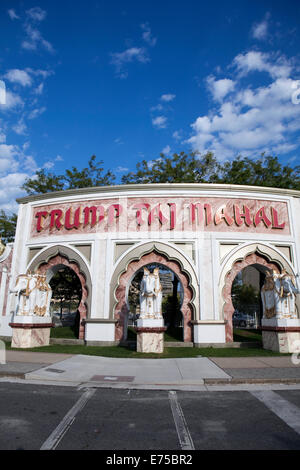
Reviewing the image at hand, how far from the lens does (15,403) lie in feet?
18.5

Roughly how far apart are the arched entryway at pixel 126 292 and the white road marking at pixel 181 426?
879 centimetres

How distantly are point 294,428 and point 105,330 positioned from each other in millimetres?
11484

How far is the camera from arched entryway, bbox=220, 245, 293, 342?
15203mm

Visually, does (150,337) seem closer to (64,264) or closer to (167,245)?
(167,245)

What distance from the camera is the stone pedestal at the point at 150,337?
1205 centimetres

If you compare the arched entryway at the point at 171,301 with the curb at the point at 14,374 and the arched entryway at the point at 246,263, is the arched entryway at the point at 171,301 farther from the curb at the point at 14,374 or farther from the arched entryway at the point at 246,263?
the curb at the point at 14,374

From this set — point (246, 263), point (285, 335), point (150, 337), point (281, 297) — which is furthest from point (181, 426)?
point (246, 263)

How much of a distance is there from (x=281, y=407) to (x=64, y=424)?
13.8ft

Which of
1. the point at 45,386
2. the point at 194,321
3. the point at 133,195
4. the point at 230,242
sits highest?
the point at 133,195

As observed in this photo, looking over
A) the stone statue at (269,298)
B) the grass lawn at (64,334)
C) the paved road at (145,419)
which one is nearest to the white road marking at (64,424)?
the paved road at (145,419)

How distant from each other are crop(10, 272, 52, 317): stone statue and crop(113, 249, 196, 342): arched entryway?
3.94 metres

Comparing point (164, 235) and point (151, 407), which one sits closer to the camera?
point (151, 407)
